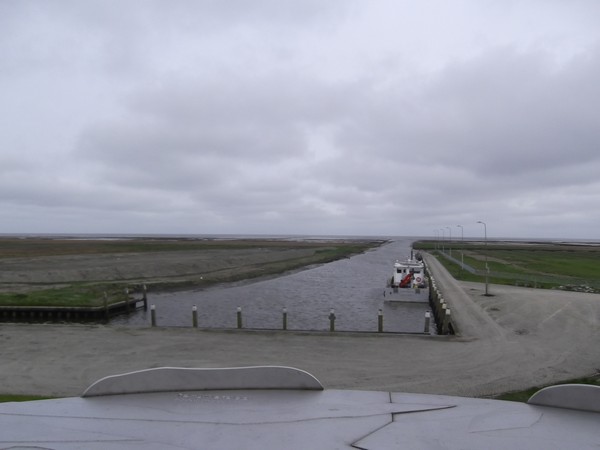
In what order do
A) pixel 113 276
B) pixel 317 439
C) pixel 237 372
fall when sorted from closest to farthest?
pixel 317 439
pixel 237 372
pixel 113 276

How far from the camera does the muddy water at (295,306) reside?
2603 cm

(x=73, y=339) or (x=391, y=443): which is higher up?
(x=391, y=443)

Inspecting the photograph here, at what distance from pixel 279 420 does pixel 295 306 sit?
2790 cm

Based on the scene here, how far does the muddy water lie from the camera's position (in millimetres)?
26031

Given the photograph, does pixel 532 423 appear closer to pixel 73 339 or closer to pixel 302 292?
pixel 73 339

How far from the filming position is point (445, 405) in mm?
5387

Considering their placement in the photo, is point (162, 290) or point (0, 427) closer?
point (0, 427)

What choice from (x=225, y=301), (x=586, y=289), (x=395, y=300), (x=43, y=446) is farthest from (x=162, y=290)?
(x=43, y=446)

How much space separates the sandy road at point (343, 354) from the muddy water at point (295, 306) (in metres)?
7.20

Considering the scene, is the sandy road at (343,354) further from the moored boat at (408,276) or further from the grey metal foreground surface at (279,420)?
the moored boat at (408,276)

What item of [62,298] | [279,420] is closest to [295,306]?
[62,298]

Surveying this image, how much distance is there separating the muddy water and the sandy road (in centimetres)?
720

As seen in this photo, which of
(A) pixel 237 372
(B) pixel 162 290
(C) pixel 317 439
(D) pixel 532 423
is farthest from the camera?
(B) pixel 162 290

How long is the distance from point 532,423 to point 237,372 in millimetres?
3650
